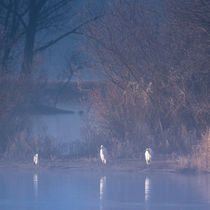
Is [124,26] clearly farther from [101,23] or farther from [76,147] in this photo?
[76,147]

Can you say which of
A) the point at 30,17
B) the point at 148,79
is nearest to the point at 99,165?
the point at 148,79

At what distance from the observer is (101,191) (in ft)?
28.8

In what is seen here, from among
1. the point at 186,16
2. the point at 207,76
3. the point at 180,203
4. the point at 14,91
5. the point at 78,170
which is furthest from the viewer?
the point at 14,91

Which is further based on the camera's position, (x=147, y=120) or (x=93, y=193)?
(x=147, y=120)

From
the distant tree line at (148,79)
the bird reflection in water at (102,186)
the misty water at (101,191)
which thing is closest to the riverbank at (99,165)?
the misty water at (101,191)

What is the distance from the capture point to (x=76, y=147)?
511 inches

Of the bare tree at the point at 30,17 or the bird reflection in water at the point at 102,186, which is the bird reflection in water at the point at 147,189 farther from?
the bare tree at the point at 30,17

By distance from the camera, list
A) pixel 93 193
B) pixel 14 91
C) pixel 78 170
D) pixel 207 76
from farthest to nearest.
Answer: pixel 14 91, pixel 207 76, pixel 78 170, pixel 93 193

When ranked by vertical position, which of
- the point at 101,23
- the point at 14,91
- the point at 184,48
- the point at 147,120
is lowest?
the point at 147,120

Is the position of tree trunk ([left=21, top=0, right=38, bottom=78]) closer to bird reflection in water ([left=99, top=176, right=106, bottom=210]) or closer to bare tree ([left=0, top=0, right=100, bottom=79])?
bare tree ([left=0, top=0, right=100, bottom=79])

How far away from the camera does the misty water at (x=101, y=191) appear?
766cm

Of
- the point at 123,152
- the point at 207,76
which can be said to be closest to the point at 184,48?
the point at 207,76

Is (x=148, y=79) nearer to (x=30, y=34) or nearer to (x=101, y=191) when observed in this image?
(x=101, y=191)

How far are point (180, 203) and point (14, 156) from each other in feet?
18.2
